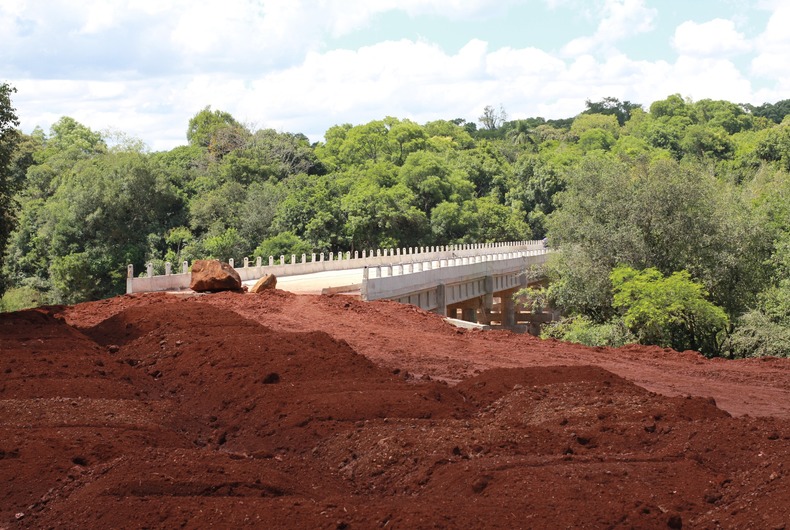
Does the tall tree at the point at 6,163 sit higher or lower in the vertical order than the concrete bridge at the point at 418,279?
higher

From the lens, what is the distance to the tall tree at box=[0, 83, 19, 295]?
2867 centimetres

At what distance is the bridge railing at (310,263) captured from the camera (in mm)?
36469

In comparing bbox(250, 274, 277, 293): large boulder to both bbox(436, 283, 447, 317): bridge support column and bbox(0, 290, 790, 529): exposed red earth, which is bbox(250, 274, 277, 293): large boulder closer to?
bbox(0, 290, 790, 529): exposed red earth

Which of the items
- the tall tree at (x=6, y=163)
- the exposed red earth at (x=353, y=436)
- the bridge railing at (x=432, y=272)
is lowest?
the bridge railing at (x=432, y=272)

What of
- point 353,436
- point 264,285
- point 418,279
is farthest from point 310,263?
point 353,436

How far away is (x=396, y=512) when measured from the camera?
8852mm

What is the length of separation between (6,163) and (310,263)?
26.1 meters

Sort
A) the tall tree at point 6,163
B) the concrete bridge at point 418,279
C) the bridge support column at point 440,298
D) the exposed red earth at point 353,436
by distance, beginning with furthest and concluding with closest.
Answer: the bridge support column at point 440,298, the concrete bridge at point 418,279, the tall tree at point 6,163, the exposed red earth at point 353,436

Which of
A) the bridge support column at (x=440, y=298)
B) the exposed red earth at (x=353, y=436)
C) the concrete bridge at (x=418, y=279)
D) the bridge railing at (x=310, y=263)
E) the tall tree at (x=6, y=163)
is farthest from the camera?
the bridge support column at (x=440, y=298)

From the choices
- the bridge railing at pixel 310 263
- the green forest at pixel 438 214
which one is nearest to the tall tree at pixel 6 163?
the green forest at pixel 438 214

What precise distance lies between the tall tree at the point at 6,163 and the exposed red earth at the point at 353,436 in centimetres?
825

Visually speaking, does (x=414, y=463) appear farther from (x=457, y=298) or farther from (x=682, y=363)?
(x=457, y=298)

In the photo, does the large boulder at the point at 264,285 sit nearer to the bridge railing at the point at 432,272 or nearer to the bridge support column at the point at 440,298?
the bridge railing at the point at 432,272

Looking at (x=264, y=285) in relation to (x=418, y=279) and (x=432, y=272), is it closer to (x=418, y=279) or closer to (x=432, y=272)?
(x=418, y=279)
